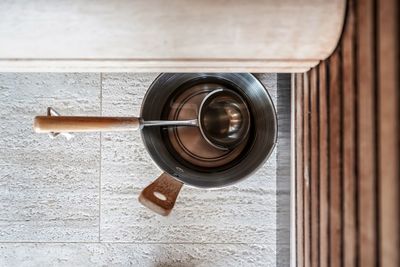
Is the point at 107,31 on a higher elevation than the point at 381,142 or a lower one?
higher

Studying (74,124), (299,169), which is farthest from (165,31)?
(299,169)

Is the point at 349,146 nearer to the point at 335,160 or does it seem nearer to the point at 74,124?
the point at 335,160

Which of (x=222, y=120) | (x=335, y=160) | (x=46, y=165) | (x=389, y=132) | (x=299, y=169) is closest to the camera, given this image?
(x=389, y=132)

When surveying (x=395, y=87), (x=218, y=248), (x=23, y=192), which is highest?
(x=395, y=87)

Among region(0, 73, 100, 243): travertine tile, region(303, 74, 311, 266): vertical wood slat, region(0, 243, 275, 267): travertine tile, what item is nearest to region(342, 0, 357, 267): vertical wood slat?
region(303, 74, 311, 266): vertical wood slat

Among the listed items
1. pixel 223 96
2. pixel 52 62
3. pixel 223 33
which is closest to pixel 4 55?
pixel 52 62

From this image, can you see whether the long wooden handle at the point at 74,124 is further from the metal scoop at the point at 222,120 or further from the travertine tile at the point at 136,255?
the travertine tile at the point at 136,255

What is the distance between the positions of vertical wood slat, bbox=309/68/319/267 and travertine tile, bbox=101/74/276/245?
254 mm

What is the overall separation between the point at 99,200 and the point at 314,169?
1.43ft

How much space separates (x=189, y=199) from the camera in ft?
2.76

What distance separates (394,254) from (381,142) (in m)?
0.09

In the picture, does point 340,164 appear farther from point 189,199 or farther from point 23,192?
point 23,192

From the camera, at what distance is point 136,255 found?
848mm

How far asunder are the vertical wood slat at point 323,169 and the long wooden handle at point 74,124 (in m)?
0.26
